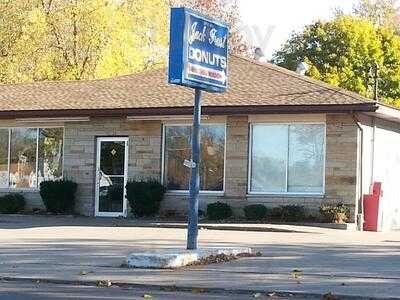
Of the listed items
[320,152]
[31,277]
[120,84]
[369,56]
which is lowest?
[31,277]

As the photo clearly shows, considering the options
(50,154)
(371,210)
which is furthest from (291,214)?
(50,154)

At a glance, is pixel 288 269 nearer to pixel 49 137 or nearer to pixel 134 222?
pixel 134 222

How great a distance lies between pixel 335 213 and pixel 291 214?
4.09ft

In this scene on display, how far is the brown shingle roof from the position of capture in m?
23.1

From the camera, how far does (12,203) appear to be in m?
26.2

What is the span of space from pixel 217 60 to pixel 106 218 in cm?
1134

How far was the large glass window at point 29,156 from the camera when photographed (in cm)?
2666

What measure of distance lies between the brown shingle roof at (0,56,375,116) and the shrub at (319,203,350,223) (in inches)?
107

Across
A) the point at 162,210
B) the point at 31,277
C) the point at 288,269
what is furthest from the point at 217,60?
the point at 162,210

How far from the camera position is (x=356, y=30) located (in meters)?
52.7

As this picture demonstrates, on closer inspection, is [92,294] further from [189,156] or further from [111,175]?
[111,175]

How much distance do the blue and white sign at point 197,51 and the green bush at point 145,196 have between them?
965cm

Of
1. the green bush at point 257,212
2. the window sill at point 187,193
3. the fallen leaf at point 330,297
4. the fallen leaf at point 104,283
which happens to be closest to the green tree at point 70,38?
the window sill at point 187,193

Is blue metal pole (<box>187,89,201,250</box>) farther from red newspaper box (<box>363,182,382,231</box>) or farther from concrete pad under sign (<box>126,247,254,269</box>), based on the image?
red newspaper box (<box>363,182,382,231</box>)
